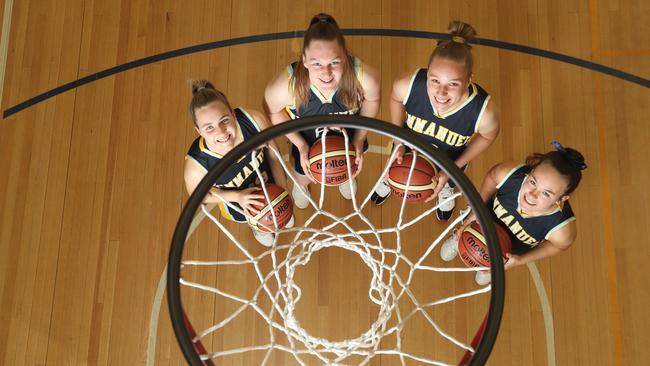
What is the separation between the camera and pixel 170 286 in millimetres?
1385

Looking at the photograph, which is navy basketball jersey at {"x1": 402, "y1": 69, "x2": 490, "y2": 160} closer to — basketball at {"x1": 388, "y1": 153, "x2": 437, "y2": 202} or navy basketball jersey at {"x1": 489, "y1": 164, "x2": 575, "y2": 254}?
basketball at {"x1": 388, "y1": 153, "x2": 437, "y2": 202}

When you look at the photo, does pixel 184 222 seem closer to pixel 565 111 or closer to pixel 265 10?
pixel 265 10

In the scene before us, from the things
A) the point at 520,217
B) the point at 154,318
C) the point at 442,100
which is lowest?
the point at 154,318

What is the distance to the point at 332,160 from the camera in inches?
75.4

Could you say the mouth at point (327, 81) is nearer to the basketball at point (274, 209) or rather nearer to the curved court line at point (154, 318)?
the basketball at point (274, 209)

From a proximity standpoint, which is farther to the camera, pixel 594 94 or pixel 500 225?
pixel 594 94

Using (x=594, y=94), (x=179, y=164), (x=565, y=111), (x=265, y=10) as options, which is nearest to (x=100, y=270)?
(x=179, y=164)

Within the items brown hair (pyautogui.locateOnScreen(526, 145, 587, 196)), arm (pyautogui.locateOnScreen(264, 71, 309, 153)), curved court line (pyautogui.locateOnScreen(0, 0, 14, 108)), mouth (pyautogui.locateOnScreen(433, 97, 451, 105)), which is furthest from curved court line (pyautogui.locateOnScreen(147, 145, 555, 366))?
curved court line (pyautogui.locateOnScreen(0, 0, 14, 108))

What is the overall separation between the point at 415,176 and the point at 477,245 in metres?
0.36

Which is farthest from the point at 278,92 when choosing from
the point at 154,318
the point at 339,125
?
the point at 154,318

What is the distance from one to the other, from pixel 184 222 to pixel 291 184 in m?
1.07

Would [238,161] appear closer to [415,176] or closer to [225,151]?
[225,151]

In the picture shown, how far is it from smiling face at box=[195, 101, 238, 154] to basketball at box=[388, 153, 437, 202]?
0.66 meters

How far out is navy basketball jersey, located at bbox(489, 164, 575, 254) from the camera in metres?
1.87
